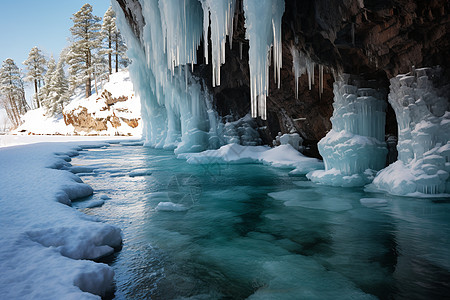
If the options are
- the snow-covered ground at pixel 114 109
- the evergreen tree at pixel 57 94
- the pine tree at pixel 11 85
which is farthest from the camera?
the pine tree at pixel 11 85

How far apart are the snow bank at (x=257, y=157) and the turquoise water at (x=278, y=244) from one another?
4.85m

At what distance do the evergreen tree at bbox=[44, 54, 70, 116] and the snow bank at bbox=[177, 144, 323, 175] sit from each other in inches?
1426

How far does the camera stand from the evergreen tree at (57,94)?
45625 millimetres

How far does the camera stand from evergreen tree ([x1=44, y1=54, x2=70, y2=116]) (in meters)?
45.6

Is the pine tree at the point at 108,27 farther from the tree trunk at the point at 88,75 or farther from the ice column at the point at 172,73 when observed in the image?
the ice column at the point at 172,73

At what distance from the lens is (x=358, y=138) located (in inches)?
374

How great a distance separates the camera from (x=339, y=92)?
10.1 metres

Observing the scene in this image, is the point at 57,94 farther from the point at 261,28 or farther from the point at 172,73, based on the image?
the point at 261,28

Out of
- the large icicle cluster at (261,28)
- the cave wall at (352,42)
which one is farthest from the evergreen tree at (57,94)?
the large icicle cluster at (261,28)

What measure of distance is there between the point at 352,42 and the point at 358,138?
9.54 feet

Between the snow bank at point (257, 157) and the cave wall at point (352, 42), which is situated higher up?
the cave wall at point (352, 42)

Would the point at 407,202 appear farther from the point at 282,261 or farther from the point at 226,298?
the point at 226,298

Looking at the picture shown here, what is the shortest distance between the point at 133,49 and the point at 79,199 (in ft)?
49.8

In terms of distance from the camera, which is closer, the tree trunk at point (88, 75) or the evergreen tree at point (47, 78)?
the tree trunk at point (88, 75)
